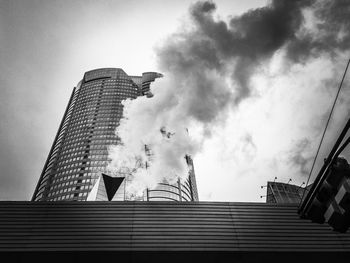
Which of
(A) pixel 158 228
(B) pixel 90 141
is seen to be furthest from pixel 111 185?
(B) pixel 90 141

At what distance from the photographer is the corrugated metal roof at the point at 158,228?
11.0 m

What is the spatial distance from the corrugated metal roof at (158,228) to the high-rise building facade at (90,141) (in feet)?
231

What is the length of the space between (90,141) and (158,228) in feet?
391

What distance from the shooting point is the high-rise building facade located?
107 metres

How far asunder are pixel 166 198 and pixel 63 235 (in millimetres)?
72755

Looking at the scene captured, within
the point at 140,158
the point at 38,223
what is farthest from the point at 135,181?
the point at 38,223

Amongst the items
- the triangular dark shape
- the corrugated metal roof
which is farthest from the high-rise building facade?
the corrugated metal roof

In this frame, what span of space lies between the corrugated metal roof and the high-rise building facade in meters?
70.4

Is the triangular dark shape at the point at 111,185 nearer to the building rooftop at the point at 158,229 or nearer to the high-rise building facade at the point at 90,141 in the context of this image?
the building rooftop at the point at 158,229

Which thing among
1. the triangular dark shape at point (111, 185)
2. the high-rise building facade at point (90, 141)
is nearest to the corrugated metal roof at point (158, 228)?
the triangular dark shape at point (111, 185)

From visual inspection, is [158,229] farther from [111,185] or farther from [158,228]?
[111,185]

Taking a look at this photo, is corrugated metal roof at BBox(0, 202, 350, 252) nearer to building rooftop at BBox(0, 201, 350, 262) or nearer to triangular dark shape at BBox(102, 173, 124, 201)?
building rooftop at BBox(0, 201, 350, 262)

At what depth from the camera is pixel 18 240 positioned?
11.1m
